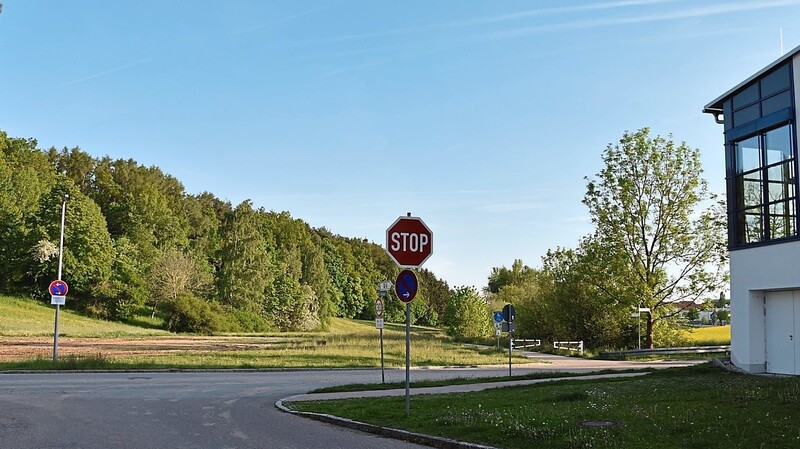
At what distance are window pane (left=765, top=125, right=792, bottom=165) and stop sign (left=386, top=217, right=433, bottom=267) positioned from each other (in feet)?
40.0

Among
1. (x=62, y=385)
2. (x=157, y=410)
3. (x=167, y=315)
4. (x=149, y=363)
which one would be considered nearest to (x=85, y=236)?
(x=167, y=315)

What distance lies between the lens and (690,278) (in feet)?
141

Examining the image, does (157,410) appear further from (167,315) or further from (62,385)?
(167,315)

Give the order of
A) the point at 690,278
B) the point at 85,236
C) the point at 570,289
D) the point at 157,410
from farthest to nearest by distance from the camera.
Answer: the point at 85,236 → the point at 570,289 → the point at 690,278 → the point at 157,410

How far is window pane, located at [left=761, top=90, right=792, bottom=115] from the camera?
19250 millimetres

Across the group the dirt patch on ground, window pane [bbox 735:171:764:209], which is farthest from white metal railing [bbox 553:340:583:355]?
window pane [bbox 735:171:764:209]

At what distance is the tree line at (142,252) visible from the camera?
75.2m

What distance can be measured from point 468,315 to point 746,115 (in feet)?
180

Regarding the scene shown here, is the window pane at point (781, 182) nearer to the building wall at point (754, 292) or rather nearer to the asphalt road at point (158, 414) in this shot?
the building wall at point (754, 292)

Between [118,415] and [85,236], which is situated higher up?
[85,236]

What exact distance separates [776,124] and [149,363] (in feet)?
80.8

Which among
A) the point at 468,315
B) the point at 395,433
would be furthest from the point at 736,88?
the point at 468,315

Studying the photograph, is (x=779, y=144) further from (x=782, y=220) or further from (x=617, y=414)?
(x=617, y=414)

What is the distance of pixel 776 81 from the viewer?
19797mm
